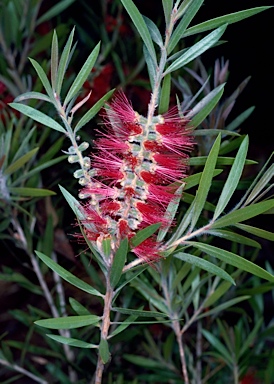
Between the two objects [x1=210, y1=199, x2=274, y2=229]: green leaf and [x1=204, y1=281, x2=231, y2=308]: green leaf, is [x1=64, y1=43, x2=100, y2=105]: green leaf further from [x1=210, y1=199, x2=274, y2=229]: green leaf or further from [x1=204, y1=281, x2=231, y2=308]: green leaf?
[x1=204, y1=281, x2=231, y2=308]: green leaf

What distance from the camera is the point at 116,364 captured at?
1.00m

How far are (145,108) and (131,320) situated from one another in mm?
611

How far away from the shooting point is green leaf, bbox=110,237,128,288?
0.48 m

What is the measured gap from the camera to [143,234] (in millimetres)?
499

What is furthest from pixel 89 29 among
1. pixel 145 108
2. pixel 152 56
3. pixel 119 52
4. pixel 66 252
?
pixel 152 56

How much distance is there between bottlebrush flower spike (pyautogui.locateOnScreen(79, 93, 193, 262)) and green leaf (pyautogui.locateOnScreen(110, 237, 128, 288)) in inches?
1.0

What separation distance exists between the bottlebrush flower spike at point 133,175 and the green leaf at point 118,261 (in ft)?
0.09

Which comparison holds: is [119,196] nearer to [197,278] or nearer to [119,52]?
[197,278]

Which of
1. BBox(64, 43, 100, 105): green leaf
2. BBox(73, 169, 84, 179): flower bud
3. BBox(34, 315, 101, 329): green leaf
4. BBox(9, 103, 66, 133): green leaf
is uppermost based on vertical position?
BBox(64, 43, 100, 105): green leaf

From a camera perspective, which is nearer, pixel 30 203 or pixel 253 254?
pixel 30 203

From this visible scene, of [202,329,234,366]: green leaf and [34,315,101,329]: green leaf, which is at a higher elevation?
[34,315,101,329]: green leaf

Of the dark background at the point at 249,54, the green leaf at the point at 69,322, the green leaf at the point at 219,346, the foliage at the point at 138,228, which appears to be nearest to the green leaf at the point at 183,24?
the foliage at the point at 138,228

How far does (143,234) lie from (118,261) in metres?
0.03

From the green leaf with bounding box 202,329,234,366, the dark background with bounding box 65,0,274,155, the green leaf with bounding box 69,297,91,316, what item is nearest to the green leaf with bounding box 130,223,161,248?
the green leaf with bounding box 69,297,91,316
